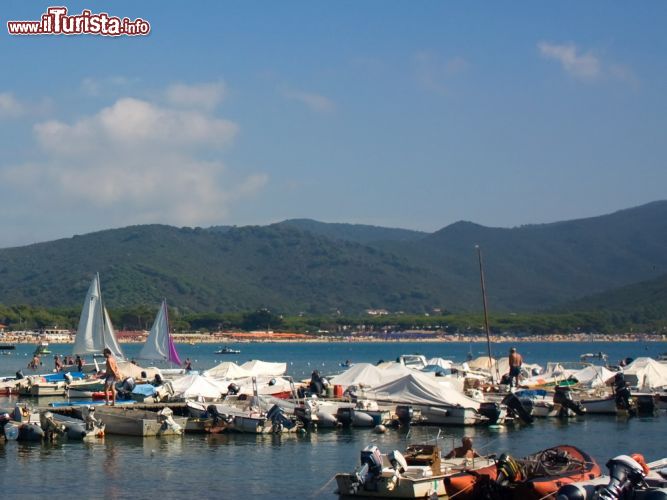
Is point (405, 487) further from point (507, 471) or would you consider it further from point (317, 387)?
point (317, 387)

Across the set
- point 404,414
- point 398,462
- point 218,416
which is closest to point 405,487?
point 398,462

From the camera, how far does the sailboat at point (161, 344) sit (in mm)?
71750

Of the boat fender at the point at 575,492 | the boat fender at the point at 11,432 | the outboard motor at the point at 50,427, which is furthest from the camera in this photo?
the outboard motor at the point at 50,427

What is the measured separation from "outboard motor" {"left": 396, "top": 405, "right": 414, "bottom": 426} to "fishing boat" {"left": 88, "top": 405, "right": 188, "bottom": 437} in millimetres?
8327

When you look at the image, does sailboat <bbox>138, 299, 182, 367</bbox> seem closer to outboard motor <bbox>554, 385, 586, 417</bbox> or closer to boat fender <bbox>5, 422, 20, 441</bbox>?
outboard motor <bbox>554, 385, 586, 417</bbox>

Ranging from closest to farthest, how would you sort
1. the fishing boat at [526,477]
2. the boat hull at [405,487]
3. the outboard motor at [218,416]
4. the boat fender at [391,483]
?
the fishing boat at [526,477] < the boat hull at [405,487] < the boat fender at [391,483] < the outboard motor at [218,416]

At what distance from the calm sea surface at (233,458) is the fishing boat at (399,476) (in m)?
1.37

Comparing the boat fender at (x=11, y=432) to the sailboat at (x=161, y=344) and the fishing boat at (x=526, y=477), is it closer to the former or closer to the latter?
the fishing boat at (x=526, y=477)

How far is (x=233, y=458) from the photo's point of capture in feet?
116

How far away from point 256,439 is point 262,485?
30.3 ft

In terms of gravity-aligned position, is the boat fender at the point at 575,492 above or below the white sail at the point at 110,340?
below

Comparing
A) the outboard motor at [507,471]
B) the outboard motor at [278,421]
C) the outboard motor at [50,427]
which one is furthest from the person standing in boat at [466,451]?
the outboard motor at [50,427]

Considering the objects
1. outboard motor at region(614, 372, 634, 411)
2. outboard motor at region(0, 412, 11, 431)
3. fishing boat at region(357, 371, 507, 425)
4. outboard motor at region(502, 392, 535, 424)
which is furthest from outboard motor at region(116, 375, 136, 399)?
outboard motor at region(614, 372, 634, 411)

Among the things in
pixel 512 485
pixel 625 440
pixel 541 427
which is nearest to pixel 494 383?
pixel 541 427
